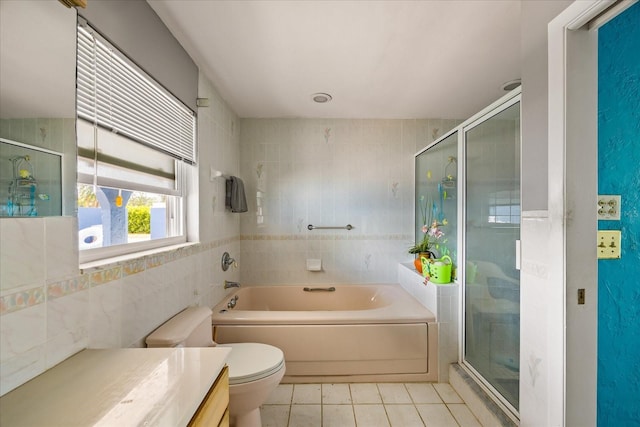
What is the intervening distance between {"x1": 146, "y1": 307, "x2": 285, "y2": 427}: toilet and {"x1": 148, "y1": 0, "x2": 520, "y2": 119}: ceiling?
164 cm

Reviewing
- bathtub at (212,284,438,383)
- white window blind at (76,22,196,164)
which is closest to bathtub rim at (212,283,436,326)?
bathtub at (212,284,438,383)

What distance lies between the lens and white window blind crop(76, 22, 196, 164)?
1.17 m

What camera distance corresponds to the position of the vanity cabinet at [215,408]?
85 cm

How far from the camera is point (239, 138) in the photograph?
10.6 feet

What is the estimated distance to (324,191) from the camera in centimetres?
326

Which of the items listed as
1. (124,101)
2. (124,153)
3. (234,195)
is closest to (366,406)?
(234,195)

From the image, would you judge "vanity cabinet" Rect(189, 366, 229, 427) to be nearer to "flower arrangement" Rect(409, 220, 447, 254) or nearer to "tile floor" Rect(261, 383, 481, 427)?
"tile floor" Rect(261, 383, 481, 427)

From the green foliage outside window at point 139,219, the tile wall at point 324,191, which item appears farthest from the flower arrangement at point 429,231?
the green foliage outside window at point 139,219

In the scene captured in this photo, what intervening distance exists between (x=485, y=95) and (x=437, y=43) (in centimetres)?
105

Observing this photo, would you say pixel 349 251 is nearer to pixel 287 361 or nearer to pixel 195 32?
pixel 287 361

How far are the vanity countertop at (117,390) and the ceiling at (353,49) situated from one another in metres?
1.61

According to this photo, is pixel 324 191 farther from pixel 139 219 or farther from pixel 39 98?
pixel 39 98

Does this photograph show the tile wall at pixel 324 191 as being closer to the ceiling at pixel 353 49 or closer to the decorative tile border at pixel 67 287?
the ceiling at pixel 353 49

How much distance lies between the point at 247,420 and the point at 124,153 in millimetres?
1544
